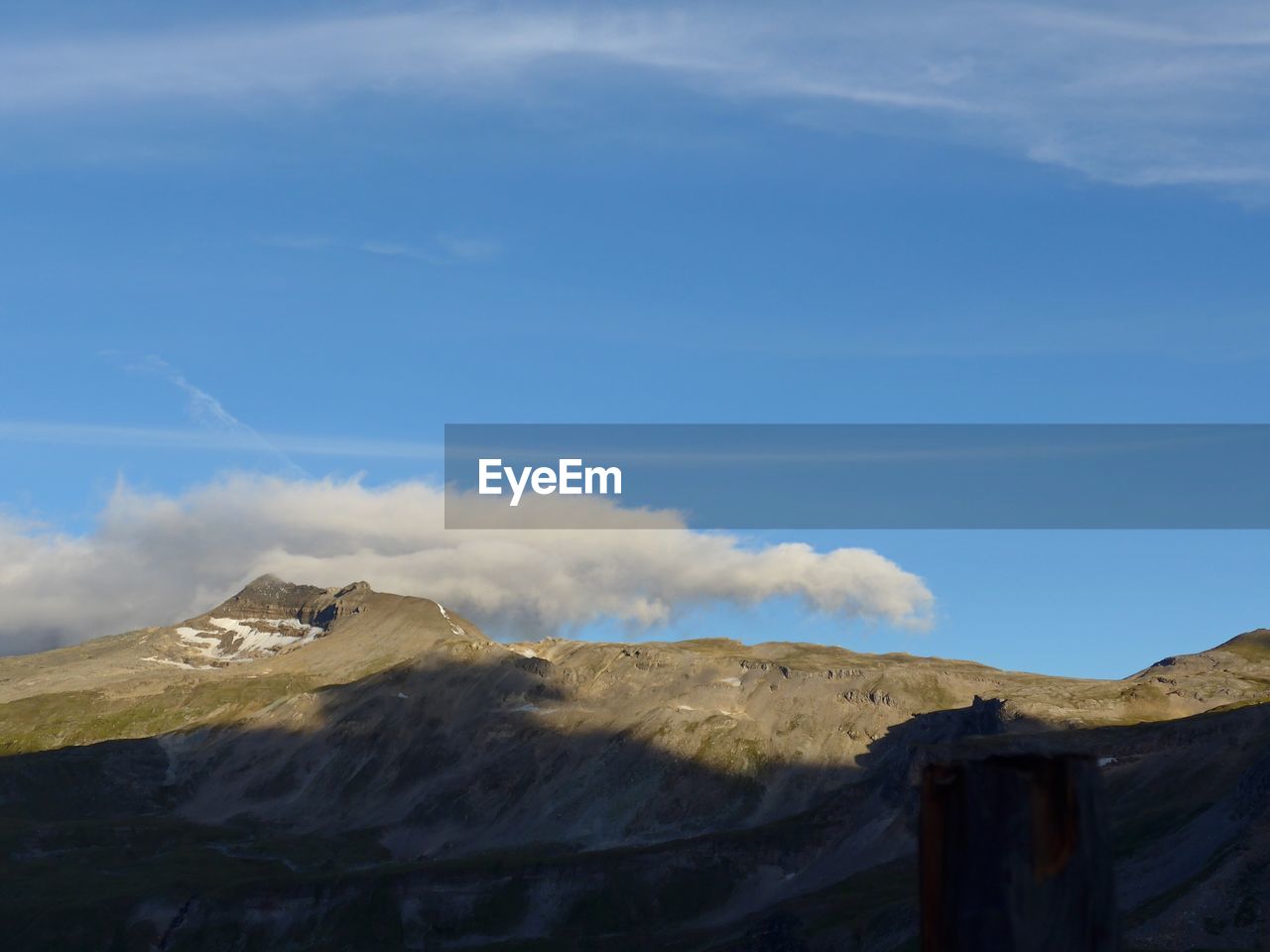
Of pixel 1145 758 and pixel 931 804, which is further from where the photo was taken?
pixel 1145 758

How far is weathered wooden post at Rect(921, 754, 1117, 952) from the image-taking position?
520cm

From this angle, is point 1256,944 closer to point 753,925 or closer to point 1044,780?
point 753,925

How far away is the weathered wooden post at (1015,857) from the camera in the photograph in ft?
17.1

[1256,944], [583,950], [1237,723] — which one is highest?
[1237,723]

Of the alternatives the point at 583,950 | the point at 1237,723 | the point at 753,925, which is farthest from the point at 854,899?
the point at 1237,723

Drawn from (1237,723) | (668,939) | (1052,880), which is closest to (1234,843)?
(1237,723)

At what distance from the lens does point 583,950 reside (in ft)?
656

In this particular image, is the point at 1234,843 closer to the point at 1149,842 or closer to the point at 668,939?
the point at 1149,842

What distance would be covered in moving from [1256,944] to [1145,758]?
3045 inches

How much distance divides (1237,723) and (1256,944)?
7455 centimetres

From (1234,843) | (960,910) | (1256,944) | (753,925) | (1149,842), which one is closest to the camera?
(960,910)

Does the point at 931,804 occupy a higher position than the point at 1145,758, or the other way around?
the point at 931,804

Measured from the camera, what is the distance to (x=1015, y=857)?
5.34 meters

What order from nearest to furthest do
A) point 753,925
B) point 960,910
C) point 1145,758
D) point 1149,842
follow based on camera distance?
point 960,910, point 1149,842, point 753,925, point 1145,758
